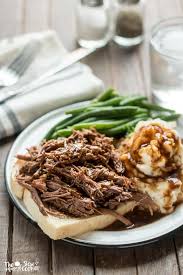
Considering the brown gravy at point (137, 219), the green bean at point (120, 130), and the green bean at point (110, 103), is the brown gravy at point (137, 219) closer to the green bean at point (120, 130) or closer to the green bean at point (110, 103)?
the green bean at point (120, 130)

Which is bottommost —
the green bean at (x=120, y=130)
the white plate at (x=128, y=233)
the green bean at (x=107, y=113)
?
the white plate at (x=128, y=233)

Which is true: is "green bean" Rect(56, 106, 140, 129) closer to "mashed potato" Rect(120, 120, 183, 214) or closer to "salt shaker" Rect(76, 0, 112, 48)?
"mashed potato" Rect(120, 120, 183, 214)

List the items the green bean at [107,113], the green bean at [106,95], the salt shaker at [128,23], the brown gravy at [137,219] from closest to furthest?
1. the brown gravy at [137,219]
2. the green bean at [107,113]
3. the green bean at [106,95]
4. the salt shaker at [128,23]

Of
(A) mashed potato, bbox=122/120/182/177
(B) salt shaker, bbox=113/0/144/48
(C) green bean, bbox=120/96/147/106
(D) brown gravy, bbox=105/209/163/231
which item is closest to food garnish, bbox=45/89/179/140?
(C) green bean, bbox=120/96/147/106

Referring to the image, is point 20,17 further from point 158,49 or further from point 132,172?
point 132,172

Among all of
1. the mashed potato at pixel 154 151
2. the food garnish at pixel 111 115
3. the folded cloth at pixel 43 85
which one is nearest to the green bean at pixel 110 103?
the food garnish at pixel 111 115

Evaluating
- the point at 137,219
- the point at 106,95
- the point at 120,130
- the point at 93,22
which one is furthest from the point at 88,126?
the point at 93,22
